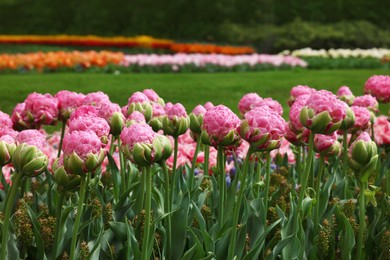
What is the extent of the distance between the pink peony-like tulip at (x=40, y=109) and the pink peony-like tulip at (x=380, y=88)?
5.15 feet

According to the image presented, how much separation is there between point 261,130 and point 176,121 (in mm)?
434

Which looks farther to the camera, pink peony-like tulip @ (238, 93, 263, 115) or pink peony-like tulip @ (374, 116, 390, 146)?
pink peony-like tulip @ (374, 116, 390, 146)

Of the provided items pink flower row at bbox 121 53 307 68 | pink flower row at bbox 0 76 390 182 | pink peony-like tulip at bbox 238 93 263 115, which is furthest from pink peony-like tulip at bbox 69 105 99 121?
pink flower row at bbox 121 53 307 68

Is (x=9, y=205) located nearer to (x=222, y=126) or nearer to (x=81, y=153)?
(x=81, y=153)

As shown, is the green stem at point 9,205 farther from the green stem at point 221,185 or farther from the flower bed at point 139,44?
the flower bed at point 139,44

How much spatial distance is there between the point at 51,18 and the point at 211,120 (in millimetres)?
20590

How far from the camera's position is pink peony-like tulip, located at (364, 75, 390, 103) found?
3.06 metres

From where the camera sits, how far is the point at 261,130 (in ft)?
5.28

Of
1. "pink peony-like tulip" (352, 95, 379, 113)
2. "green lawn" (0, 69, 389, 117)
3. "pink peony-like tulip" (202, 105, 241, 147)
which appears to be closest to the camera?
"pink peony-like tulip" (202, 105, 241, 147)

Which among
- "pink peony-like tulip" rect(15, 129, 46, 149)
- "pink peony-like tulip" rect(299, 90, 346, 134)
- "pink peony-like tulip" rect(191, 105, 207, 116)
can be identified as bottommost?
"pink peony-like tulip" rect(191, 105, 207, 116)

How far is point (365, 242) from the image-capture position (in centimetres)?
204

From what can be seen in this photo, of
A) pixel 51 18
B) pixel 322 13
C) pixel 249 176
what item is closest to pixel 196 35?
pixel 322 13

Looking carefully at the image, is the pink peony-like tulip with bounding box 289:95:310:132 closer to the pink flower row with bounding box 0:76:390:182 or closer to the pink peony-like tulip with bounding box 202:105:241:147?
the pink flower row with bounding box 0:76:390:182

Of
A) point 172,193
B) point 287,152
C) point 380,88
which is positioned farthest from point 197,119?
point 287,152
